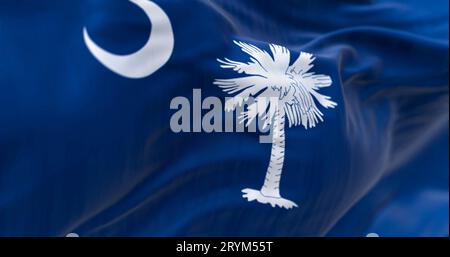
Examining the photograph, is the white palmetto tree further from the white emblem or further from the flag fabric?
the white emblem

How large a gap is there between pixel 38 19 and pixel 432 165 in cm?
101

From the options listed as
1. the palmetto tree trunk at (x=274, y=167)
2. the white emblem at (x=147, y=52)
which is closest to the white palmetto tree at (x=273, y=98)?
the palmetto tree trunk at (x=274, y=167)

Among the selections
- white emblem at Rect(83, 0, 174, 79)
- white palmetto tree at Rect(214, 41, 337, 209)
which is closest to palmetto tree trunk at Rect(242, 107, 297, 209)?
white palmetto tree at Rect(214, 41, 337, 209)

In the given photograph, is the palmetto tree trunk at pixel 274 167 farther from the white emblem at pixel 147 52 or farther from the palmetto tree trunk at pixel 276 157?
the white emblem at pixel 147 52

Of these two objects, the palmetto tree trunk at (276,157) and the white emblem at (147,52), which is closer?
the white emblem at (147,52)

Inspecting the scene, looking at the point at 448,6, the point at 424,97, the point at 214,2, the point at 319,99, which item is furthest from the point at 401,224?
the point at 214,2

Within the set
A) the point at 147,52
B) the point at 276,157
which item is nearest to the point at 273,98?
→ the point at 276,157

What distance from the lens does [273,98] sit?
4.19ft

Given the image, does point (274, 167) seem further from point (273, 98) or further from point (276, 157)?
point (273, 98)

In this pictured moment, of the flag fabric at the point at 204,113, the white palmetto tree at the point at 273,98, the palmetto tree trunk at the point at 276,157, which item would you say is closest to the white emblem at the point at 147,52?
the flag fabric at the point at 204,113

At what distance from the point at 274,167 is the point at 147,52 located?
32 cm

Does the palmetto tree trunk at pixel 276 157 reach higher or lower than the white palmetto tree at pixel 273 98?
lower

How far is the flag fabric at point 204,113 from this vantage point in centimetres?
112

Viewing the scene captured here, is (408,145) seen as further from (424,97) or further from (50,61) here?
(50,61)
